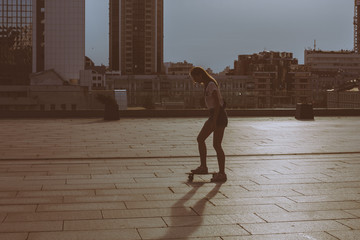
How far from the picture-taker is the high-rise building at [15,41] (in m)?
A: 116

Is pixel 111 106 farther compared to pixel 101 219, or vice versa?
pixel 111 106

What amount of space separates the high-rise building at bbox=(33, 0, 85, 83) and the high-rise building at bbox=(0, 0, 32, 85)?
188cm

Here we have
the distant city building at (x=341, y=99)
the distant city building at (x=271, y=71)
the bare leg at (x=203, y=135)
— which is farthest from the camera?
the distant city building at (x=271, y=71)

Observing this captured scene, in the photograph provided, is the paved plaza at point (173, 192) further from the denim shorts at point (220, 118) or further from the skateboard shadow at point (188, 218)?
the denim shorts at point (220, 118)

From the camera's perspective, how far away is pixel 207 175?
8195mm

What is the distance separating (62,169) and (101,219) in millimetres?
3502

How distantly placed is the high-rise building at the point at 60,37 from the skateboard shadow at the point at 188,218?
336 ft

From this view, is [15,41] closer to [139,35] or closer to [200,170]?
[139,35]

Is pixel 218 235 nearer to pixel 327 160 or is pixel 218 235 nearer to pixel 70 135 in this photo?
pixel 327 160

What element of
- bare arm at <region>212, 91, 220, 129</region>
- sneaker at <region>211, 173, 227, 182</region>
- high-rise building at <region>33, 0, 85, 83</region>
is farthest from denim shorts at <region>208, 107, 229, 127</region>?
high-rise building at <region>33, 0, 85, 83</region>

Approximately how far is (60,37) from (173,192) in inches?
4266

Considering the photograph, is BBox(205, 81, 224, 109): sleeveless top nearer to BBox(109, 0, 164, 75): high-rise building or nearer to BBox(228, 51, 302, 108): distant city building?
BBox(228, 51, 302, 108): distant city building

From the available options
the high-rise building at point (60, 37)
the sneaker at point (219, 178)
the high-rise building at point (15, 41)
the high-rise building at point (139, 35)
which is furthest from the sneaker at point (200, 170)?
the high-rise building at point (139, 35)

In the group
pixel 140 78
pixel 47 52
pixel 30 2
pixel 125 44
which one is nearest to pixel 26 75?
pixel 47 52
